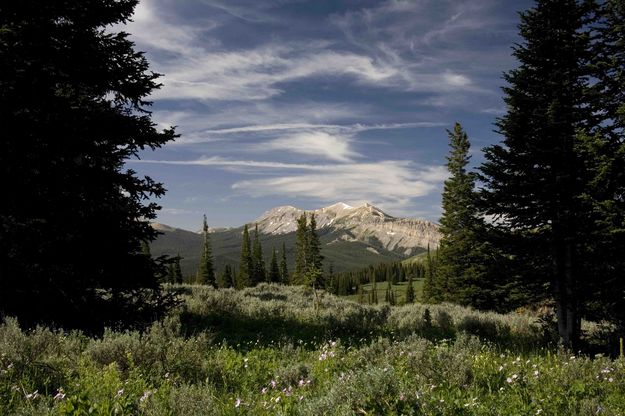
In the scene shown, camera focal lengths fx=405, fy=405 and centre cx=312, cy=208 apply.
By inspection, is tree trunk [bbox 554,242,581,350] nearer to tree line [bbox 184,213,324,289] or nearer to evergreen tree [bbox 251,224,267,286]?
tree line [bbox 184,213,324,289]

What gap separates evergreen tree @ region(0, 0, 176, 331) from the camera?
9367 millimetres

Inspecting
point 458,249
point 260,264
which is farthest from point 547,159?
point 260,264

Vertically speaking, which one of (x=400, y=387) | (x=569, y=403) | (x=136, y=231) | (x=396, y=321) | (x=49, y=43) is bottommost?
(x=396, y=321)

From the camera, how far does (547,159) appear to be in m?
14.4

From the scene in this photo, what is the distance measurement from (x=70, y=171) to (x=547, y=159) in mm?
15070

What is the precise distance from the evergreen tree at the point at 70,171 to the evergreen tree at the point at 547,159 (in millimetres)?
11856

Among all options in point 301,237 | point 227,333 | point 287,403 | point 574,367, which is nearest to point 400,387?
point 287,403

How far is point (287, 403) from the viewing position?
446cm

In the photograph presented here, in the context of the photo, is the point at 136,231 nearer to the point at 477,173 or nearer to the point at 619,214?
the point at 477,173

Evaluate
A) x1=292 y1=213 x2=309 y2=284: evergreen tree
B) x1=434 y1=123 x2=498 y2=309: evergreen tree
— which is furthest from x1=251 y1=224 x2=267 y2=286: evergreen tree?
x1=434 y1=123 x2=498 y2=309: evergreen tree

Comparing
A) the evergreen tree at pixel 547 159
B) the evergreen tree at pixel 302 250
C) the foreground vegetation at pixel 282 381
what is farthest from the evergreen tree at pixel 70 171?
the evergreen tree at pixel 302 250

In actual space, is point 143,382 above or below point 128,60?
below

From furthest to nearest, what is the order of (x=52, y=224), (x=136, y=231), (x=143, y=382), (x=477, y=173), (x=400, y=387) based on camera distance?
(x=477, y=173) < (x=136, y=231) < (x=52, y=224) < (x=143, y=382) < (x=400, y=387)

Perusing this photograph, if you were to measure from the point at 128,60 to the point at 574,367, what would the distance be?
40.7ft
